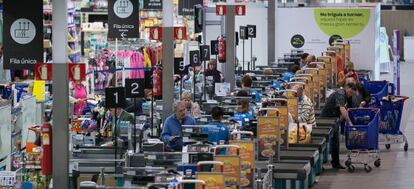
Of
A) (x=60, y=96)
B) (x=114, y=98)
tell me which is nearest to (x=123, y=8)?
(x=114, y=98)

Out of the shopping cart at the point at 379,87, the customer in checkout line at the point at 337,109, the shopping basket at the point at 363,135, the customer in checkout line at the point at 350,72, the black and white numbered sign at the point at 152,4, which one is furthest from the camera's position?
the black and white numbered sign at the point at 152,4

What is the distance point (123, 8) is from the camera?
2117 centimetres

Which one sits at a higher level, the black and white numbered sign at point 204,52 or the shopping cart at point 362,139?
the black and white numbered sign at point 204,52

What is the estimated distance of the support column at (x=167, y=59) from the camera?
60.2 ft

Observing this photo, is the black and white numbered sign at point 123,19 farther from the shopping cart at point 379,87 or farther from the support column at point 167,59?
the shopping cart at point 379,87

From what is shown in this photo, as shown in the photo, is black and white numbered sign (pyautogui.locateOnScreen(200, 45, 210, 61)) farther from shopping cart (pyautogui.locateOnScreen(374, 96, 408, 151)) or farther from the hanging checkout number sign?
shopping cart (pyautogui.locateOnScreen(374, 96, 408, 151))

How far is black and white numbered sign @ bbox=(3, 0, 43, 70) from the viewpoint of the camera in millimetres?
14867

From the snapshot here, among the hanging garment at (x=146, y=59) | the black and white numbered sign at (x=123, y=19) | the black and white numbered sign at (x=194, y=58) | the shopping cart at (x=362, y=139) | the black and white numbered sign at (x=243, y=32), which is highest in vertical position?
the black and white numbered sign at (x=123, y=19)

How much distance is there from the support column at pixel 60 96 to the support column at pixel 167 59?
16.2ft

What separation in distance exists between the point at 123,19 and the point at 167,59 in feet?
9.69

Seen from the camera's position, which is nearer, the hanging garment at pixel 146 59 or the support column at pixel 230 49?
the support column at pixel 230 49

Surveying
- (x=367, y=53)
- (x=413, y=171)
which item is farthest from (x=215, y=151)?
(x=367, y=53)

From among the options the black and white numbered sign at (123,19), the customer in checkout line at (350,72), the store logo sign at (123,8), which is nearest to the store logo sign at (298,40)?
the customer in checkout line at (350,72)

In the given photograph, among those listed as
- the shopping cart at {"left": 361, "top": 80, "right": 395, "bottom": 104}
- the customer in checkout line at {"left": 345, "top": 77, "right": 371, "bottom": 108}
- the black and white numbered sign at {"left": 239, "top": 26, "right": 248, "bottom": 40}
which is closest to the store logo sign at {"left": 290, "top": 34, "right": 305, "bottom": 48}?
the black and white numbered sign at {"left": 239, "top": 26, "right": 248, "bottom": 40}
